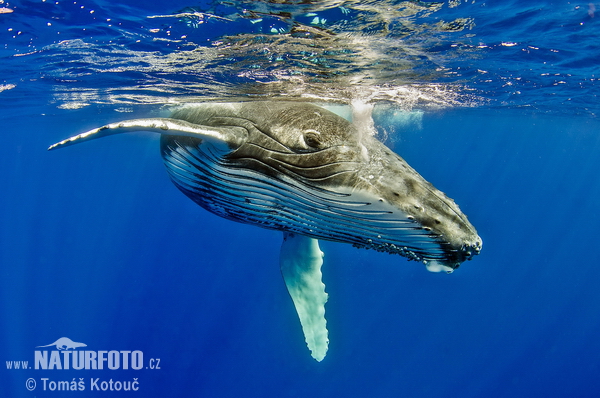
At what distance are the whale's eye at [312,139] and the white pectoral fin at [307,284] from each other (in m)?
2.06

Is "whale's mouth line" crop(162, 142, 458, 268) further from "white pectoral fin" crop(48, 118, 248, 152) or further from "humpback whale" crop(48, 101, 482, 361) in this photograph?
"white pectoral fin" crop(48, 118, 248, 152)

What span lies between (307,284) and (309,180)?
2.99m

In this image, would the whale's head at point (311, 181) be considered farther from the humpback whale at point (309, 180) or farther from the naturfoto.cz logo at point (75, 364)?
the naturfoto.cz logo at point (75, 364)

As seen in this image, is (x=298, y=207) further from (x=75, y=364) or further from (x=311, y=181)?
(x=75, y=364)

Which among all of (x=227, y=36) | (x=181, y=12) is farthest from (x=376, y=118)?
(x=181, y=12)

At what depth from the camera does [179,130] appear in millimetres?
3020

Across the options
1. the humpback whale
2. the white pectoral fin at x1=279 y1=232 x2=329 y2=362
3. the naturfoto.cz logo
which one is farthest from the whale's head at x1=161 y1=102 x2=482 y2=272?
the naturfoto.cz logo

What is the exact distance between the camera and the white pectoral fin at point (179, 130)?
3027 mm

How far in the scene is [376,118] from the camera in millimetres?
19875

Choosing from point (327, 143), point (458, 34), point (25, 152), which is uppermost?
point (458, 34)

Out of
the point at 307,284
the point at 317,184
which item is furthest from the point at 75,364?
the point at 317,184

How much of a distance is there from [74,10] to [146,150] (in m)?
44.0

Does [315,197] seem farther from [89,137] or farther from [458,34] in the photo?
[458,34]

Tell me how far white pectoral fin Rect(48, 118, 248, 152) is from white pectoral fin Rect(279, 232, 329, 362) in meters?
2.03
